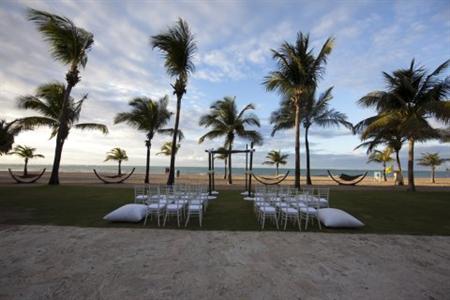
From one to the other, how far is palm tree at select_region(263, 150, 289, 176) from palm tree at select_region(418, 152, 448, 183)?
15.7 meters

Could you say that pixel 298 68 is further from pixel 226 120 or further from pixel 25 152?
pixel 25 152

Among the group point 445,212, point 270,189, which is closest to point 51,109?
point 270,189

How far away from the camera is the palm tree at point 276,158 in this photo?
1416 inches

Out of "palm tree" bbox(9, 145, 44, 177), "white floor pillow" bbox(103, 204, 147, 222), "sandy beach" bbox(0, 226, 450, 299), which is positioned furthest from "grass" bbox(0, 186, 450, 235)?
"palm tree" bbox(9, 145, 44, 177)

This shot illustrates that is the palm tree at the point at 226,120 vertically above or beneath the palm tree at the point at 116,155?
above

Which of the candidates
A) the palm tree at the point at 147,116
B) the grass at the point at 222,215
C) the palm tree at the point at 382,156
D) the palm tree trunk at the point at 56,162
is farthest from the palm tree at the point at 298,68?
the palm tree at the point at 382,156

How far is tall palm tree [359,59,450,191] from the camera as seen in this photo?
14.1 metres

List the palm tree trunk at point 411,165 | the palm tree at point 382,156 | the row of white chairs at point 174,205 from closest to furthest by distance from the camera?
1. the row of white chairs at point 174,205
2. the palm tree trunk at point 411,165
3. the palm tree at point 382,156

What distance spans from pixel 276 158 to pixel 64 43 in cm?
2858

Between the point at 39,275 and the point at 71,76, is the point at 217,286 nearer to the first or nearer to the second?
the point at 39,275

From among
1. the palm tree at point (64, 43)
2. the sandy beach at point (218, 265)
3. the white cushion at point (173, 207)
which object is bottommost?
the sandy beach at point (218, 265)

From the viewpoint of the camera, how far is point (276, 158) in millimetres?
36156

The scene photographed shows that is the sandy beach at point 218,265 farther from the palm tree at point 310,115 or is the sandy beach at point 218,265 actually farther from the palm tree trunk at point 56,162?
the palm tree at point 310,115

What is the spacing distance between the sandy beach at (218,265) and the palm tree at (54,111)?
38.7ft
